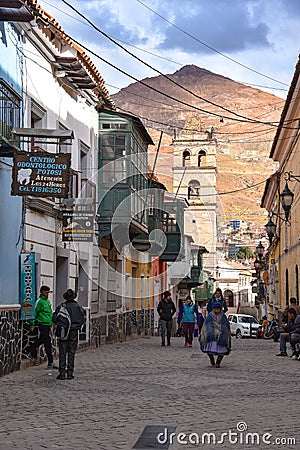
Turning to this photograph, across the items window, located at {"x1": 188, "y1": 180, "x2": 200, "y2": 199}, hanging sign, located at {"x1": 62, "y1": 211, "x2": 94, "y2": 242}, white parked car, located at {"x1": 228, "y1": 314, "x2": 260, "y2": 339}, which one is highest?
window, located at {"x1": 188, "y1": 180, "x2": 200, "y2": 199}

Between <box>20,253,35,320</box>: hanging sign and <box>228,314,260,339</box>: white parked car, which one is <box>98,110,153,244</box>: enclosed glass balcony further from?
<box>228,314,260,339</box>: white parked car

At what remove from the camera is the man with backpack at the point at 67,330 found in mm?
13273

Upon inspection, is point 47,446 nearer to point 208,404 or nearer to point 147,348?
point 208,404

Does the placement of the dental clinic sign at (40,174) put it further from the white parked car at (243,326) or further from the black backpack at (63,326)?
the white parked car at (243,326)

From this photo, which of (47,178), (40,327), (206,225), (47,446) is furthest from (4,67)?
(206,225)

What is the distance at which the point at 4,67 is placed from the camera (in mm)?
13836

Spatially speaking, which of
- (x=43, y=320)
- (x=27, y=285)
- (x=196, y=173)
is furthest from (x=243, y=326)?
(x=196, y=173)

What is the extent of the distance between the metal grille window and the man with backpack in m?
3.10

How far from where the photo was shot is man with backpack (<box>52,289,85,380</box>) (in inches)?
523

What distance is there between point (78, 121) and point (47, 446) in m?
13.9

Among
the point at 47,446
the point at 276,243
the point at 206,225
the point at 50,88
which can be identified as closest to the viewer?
the point at 47,446

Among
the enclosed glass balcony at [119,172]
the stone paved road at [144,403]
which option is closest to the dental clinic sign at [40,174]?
the stone paved road at [144,403]

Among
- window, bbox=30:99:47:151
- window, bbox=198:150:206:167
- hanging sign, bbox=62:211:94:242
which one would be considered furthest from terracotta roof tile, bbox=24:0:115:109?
window, bbox=198:150:206:167

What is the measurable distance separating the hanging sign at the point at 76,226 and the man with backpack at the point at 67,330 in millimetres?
4714
